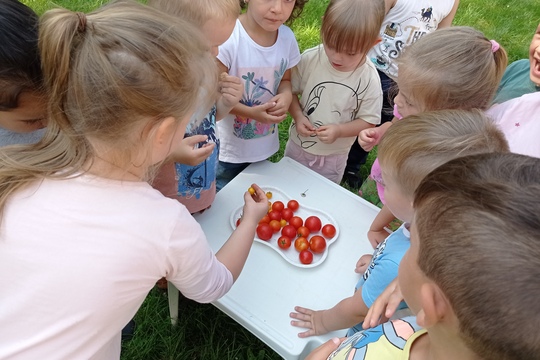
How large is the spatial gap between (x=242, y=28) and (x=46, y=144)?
118 centimetres

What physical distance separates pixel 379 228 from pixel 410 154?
67 centimetres

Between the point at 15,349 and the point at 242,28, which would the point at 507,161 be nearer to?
the point at 15,349

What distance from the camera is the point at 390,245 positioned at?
54.7 inches

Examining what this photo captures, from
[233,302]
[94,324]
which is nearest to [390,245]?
[233,302]

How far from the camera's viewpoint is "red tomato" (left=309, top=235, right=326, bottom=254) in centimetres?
185

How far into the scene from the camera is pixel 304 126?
2.26 metres

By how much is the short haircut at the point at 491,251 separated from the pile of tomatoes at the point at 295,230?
3.60ft

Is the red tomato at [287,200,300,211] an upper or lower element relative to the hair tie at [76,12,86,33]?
lower

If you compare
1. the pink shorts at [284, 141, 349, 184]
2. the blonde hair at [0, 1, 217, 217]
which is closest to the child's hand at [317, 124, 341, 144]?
the pink shorts at [284, 141, 349, 184]

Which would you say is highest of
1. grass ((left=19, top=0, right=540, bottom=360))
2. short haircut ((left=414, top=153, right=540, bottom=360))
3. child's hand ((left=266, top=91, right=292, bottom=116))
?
short haircut ((left=414, top=153, right=540, bottom=360))

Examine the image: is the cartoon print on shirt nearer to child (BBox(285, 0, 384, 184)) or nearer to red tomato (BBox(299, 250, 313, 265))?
child (BBox(285, 0, 384, 184))

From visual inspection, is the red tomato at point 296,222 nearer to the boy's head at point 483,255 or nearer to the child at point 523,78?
the child at point 523,78

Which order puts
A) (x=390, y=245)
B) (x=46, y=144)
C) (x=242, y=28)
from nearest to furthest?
1. (x=46, y=144)
2. (x=390, y=245)
3. (x=242, y=28)

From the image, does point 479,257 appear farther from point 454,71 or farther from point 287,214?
point 287,214
